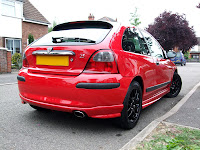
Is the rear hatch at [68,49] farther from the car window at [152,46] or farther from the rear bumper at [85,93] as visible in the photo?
the car window at [152,46]

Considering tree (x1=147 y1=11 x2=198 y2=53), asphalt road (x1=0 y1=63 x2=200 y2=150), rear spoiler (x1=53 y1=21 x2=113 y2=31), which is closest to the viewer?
asphalt road (x1=0 y1=63 x2=200 y2=150)

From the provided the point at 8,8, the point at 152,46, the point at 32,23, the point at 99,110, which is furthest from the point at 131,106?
the point at 32,23

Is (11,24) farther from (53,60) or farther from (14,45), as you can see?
(53,60)

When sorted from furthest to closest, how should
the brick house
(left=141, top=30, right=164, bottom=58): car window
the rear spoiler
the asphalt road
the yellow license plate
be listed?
the brick house < (left=141, top=30, right=164, bottom=58): car window < the rear spoiler < the yellow license plate < the asphalt road

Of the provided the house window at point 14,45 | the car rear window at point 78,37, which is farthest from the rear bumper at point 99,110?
the house window at point 14,45

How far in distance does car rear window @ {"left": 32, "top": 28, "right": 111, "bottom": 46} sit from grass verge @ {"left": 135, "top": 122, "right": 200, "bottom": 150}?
4.61 ft

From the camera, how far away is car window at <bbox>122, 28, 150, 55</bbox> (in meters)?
3.06

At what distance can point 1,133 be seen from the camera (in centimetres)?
272

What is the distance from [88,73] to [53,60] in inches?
21.9

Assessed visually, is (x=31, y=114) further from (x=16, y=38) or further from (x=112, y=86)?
(x=16, y=38)

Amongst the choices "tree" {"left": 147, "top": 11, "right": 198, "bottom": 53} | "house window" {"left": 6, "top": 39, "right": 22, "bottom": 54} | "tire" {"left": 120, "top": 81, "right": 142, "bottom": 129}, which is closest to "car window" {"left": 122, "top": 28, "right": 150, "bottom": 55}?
"tire" {"left": 120, "top": 81, "right": 142, "bottom": 129}

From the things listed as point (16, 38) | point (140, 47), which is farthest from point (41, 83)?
point (16, 38)

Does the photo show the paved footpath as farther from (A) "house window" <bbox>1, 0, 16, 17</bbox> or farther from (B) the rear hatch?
(A) "house window" <bbox>1, 0, 16, 17</bbox>

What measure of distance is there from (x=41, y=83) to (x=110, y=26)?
1291 millimetres
